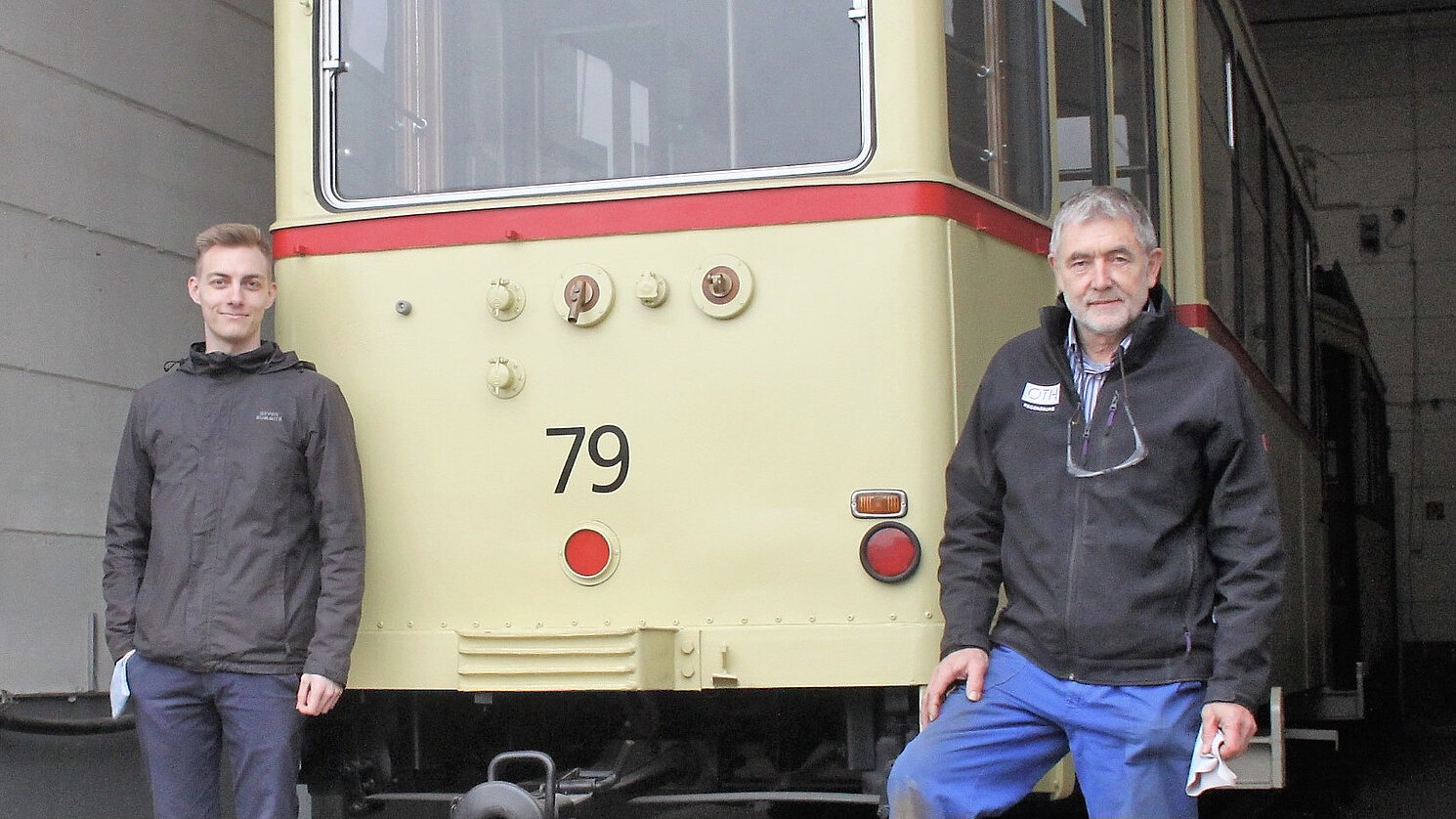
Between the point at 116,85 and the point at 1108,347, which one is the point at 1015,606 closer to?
the point at 1108,347

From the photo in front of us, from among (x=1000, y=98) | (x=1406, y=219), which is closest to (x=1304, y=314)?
(x=1000, y=98)

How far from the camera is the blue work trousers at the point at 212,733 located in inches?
162

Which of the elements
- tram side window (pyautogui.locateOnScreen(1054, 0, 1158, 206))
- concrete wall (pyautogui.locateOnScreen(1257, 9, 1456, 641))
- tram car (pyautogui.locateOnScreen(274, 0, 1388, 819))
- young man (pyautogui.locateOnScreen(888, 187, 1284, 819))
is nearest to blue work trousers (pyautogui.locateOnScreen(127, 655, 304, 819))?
tram car (pyautogui.locateOnScreen(274, 0, 1388, 819))

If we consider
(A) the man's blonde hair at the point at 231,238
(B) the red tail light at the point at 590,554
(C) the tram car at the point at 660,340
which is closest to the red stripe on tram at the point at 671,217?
(C) the tram car at the point at 660,340

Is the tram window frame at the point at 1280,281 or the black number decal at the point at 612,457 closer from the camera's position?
the black number decal at the point at 612,457

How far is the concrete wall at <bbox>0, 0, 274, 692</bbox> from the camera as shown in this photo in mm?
5738

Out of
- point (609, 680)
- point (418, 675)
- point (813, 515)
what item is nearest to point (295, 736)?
point (418, 675)

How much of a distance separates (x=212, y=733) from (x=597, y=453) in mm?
1114

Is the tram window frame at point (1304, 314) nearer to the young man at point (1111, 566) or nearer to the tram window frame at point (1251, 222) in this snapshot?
the tram window frame at point (1251, 222)

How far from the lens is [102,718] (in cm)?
584

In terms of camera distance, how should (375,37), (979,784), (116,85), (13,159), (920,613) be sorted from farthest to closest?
(116,85)
(13,159)
(375,37)
(920,613)
(979,784)

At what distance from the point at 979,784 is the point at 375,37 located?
103 inches

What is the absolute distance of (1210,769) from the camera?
304 cm

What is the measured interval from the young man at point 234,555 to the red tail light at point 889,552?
1183mm
